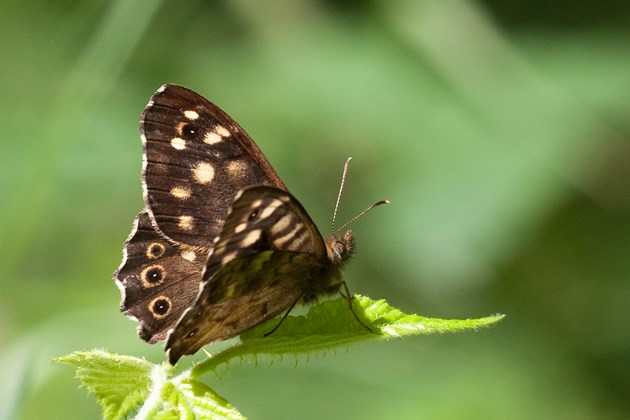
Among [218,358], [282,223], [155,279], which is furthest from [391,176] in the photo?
[218,358]

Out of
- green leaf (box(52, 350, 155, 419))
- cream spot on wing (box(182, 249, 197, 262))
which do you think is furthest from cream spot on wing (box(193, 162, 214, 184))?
green leaf (box(52, 350, 155, 419))

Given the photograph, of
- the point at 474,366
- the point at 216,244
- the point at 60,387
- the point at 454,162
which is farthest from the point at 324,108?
the point at 216,244

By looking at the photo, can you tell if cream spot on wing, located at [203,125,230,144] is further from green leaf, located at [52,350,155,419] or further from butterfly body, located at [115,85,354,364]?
green leaf, located at [52,350,155,419]

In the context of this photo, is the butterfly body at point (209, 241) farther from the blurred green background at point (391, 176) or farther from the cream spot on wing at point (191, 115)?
the blurred green background at point (391, 176)

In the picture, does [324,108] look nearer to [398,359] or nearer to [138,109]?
[138,109]

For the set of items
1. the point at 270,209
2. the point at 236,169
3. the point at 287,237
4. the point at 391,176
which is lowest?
the point at 391,176

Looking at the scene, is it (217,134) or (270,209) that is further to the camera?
(217,134)

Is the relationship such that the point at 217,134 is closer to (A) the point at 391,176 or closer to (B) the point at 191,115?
(B) the point at 191,115
